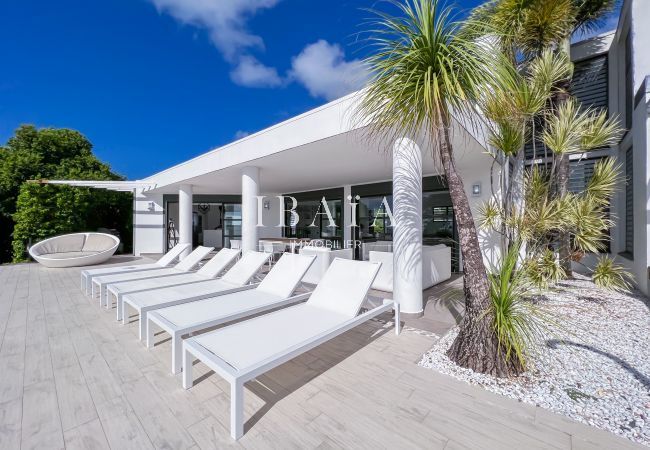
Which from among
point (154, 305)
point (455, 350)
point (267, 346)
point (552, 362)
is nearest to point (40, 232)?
point (154, 305)

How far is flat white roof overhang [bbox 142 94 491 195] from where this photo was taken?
483 cm

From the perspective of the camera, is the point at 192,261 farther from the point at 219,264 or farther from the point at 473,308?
the point at 473,308

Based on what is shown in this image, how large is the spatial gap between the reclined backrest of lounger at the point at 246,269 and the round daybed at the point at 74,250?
7.94m

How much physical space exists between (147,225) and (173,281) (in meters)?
10.9

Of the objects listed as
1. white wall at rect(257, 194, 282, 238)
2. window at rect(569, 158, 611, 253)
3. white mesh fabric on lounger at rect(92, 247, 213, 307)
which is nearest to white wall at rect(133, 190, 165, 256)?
white wall at rect(257, 194, 282, 238)

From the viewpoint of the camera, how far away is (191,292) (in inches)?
171

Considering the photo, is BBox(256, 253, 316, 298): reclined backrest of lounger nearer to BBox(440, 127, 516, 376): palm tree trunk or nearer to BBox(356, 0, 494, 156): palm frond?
BBox(440, 127, 516, 376): palm tree trunk

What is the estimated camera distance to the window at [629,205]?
638 centimetres

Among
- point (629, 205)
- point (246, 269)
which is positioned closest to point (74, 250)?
point (246, 269)

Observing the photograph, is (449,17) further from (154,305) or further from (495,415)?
(154,305)

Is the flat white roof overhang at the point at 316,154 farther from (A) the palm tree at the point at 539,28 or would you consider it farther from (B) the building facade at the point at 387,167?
(A) the palm tree at the point at 539,28

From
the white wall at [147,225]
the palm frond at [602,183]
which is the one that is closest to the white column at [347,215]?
the palm frond at [602,183]

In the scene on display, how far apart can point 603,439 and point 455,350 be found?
1.20m

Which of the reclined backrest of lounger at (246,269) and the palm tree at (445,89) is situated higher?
the palm tree at (445,89)
